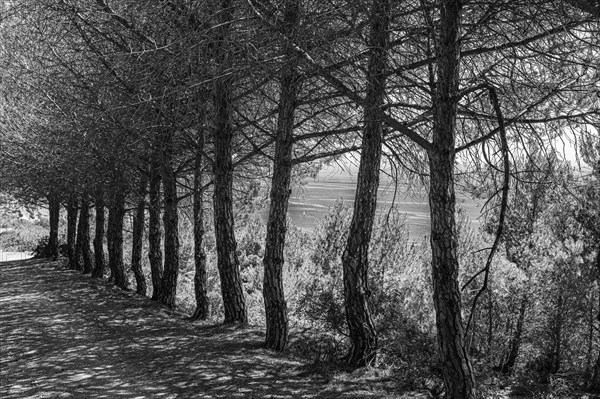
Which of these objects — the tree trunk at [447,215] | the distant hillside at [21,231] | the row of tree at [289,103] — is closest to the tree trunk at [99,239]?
the row of tree at [289,103]

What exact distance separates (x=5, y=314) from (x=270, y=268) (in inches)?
297

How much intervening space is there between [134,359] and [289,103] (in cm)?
432

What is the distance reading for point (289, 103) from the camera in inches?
318

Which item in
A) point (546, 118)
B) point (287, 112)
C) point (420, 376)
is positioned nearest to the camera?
point (546, 118)

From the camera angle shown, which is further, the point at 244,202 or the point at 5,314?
the point at 244,202

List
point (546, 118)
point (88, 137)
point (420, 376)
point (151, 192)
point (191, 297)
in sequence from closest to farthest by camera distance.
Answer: point (546, 118)
point (420, 376)
point (88, 137)
point (151, 192)
point (191, 297)

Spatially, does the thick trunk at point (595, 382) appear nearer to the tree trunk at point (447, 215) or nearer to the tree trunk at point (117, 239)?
the tree trunk at point (447, 215)

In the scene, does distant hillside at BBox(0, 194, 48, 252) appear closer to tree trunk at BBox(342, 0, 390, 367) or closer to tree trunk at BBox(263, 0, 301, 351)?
tree trunk at BBox(263, 0, 301, 351)

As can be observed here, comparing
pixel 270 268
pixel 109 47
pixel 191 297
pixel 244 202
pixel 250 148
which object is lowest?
pixel 191 297

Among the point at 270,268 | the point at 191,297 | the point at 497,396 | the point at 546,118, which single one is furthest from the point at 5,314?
the point at 546,118

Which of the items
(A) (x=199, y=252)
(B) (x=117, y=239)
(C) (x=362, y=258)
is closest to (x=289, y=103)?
(C) (x=362, y=258)

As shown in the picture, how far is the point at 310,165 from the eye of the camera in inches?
545

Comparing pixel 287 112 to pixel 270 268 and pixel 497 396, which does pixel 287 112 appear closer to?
pixel 270 268

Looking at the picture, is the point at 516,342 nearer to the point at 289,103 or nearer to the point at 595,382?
the point at 595,382
